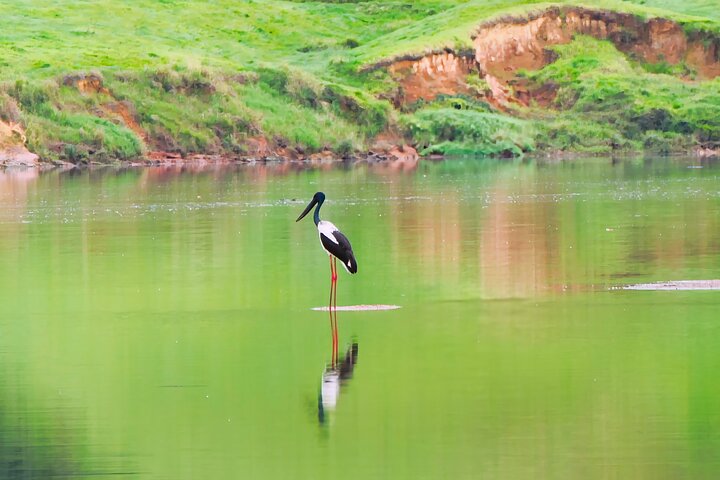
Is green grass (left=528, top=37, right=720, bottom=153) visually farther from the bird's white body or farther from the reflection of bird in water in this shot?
the reflection of bird in water

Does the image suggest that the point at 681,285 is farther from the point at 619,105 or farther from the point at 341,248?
the point at 619,105

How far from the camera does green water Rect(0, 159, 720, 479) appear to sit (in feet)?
41.6

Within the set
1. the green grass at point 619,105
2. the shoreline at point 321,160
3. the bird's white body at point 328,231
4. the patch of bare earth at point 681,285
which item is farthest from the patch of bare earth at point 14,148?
the bird's white body at point 328,231

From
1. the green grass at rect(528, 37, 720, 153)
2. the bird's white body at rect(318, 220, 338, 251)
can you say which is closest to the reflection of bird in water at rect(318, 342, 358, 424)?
the bird's white body at rect(318, 220, 338, 251)

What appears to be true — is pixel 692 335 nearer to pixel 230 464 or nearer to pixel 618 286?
pixel 618 286

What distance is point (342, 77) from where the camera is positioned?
97.9 meters

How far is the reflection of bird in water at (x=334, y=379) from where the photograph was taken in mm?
Result: 14422

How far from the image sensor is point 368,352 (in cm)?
1714

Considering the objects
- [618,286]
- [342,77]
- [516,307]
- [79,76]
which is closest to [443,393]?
[516,307]

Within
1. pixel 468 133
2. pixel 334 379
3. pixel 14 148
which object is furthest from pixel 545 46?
pixel 334 379

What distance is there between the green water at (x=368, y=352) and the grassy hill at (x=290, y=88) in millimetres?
46426

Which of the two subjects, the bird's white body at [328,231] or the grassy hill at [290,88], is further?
the grassy hill at [290,88]

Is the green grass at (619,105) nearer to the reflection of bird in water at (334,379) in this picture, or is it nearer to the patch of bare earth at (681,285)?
the patch of bare earth at (681,285)

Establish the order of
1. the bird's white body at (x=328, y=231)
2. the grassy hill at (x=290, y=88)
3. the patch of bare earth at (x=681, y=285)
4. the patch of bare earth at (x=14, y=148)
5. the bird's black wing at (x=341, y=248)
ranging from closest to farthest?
the bird's black wing at (x=341, y=248)
the bird's white body at (x=328, y=231)
the patch of bare earth at (x=681, y=285)
the patch of bare earth at (x=14, y=148)
the grassy hill at (x=290, y=88)
